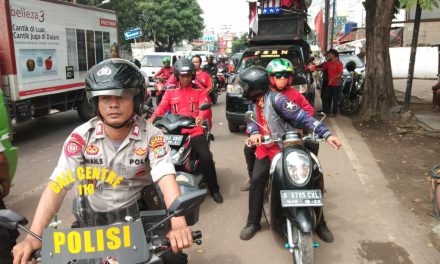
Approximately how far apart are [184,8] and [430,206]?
141 ft

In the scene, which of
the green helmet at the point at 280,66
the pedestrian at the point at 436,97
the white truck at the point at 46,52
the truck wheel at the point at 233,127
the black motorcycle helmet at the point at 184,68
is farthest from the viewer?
the pedestrian at the point at 436,97

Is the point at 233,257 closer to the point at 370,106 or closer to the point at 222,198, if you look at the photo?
the point at 222,198

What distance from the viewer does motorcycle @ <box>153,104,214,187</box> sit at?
184 inches

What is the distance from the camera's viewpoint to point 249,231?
4.09m

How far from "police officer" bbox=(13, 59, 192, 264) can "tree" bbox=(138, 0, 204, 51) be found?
40830 mm

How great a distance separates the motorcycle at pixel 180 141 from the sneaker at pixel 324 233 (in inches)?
55.2

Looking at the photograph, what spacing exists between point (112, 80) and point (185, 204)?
711mm

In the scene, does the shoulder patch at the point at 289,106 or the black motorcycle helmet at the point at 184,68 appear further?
the black motorcycle helmet at the point at 184,68

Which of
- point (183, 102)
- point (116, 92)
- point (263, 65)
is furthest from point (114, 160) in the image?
point (263, 65)

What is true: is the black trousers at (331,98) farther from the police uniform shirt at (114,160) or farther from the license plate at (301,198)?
the police uniform shirt at (114,160)

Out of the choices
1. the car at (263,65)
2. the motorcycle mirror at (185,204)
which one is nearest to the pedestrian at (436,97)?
the car at (263,65)

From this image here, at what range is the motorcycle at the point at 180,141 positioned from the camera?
15.4 ft

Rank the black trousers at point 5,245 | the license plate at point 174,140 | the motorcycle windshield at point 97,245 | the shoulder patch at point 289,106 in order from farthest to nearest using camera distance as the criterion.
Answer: the license plate at point 174,140
the shoulder patch at point 289,106
the black trousers at point 5,245
the motorcycle windshield at point 97,245

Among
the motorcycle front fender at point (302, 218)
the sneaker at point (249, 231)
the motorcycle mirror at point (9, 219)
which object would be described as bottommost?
the sneaker at point (249, 231)
